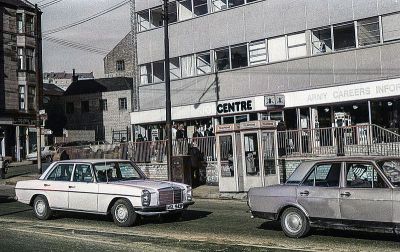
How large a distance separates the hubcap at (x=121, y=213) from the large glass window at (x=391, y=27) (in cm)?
1478

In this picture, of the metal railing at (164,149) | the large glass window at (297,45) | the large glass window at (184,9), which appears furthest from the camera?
the large glass window at (184,9)

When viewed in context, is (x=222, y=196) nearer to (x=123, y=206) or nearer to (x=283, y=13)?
(x=123, y=206)

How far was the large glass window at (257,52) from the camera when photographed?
26.1 m

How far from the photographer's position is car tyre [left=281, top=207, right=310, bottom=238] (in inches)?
379

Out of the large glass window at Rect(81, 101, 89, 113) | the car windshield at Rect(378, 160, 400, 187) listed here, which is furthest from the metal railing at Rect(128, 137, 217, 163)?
the large glass window at Rect(81, 101, 89, 113)

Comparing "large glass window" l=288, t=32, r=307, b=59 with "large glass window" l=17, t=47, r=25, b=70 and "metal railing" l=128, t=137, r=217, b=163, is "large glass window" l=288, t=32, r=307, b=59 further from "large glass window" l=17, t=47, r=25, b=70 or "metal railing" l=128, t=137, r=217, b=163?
"large glass window" l=17, t=47, r=25, b=70

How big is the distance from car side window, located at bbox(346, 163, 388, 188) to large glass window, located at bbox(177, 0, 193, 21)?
2160cm

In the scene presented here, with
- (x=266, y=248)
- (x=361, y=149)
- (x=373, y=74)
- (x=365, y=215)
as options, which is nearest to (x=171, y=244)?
(x=266, y=248)

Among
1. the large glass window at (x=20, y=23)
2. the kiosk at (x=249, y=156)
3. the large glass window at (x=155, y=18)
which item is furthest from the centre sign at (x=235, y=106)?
the large glass window at (x=20, y=23)

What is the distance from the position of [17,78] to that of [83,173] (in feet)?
128

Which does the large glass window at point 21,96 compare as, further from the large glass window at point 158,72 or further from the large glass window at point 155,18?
the large glass window at point 155,18

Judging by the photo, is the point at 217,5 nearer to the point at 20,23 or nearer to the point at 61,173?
the point at 61,173

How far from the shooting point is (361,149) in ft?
60.3

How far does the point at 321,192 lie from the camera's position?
9.51 m
